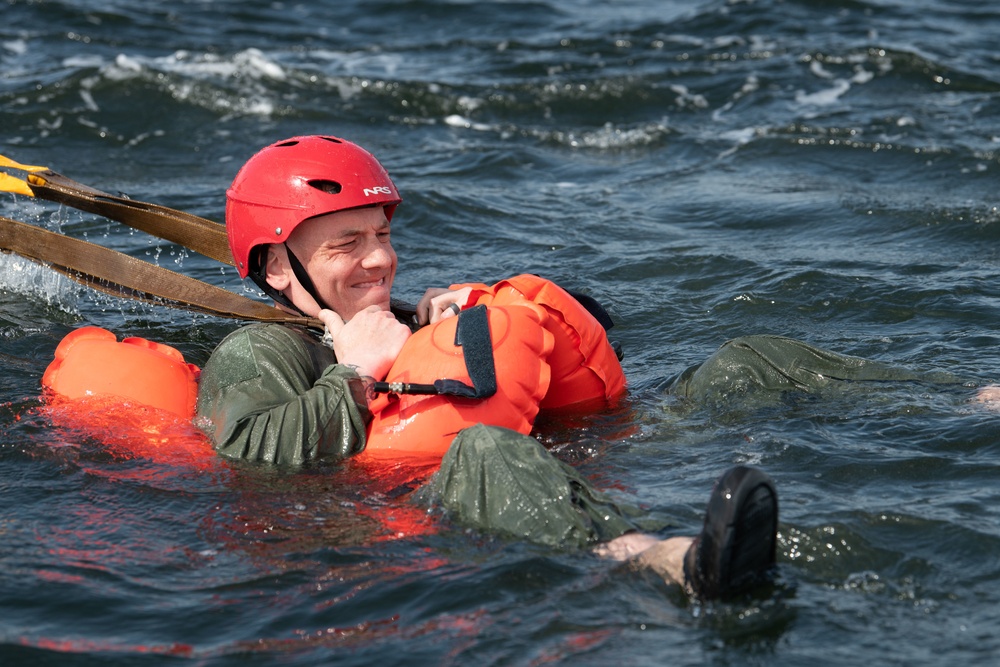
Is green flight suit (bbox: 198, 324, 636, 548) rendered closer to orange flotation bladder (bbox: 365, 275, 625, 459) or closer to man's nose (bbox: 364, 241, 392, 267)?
orange flotation bladder (bbox: 365, 275, 625, 459)

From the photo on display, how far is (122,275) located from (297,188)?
1.38 m

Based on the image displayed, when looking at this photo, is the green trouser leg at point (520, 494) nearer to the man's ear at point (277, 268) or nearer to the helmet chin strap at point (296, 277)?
the helmet chin strap at point (296, 277)

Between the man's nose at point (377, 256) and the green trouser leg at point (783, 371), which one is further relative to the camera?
the green trouser leg at point (783, 371)

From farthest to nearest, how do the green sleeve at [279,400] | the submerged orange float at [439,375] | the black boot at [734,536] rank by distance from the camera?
the submerged orange float at [439,375] < the green sleeve at [279,400] < the black boot at [734,536]

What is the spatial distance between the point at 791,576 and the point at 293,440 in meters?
2.07

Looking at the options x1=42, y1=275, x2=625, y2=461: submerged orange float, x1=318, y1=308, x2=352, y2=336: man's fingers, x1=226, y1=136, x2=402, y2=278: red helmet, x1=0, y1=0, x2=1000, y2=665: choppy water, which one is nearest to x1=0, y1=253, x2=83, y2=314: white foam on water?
x1=0, y1=0, x2=1000, y2=665: choppy water

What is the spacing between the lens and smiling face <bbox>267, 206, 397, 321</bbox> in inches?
229

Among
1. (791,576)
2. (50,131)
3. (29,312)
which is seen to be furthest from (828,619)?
(50,131)

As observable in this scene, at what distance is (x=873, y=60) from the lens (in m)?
14.5

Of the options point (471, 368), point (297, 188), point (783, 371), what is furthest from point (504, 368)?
point (783, 371)

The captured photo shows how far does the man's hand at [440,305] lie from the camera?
19.3 ft

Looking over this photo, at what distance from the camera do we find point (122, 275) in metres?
6.59

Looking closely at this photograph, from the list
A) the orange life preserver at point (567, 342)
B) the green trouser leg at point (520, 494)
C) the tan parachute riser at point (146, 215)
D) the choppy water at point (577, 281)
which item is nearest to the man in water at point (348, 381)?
the green trouser leg at point (520, 494)

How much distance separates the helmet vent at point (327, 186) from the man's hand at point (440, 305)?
630 mm
